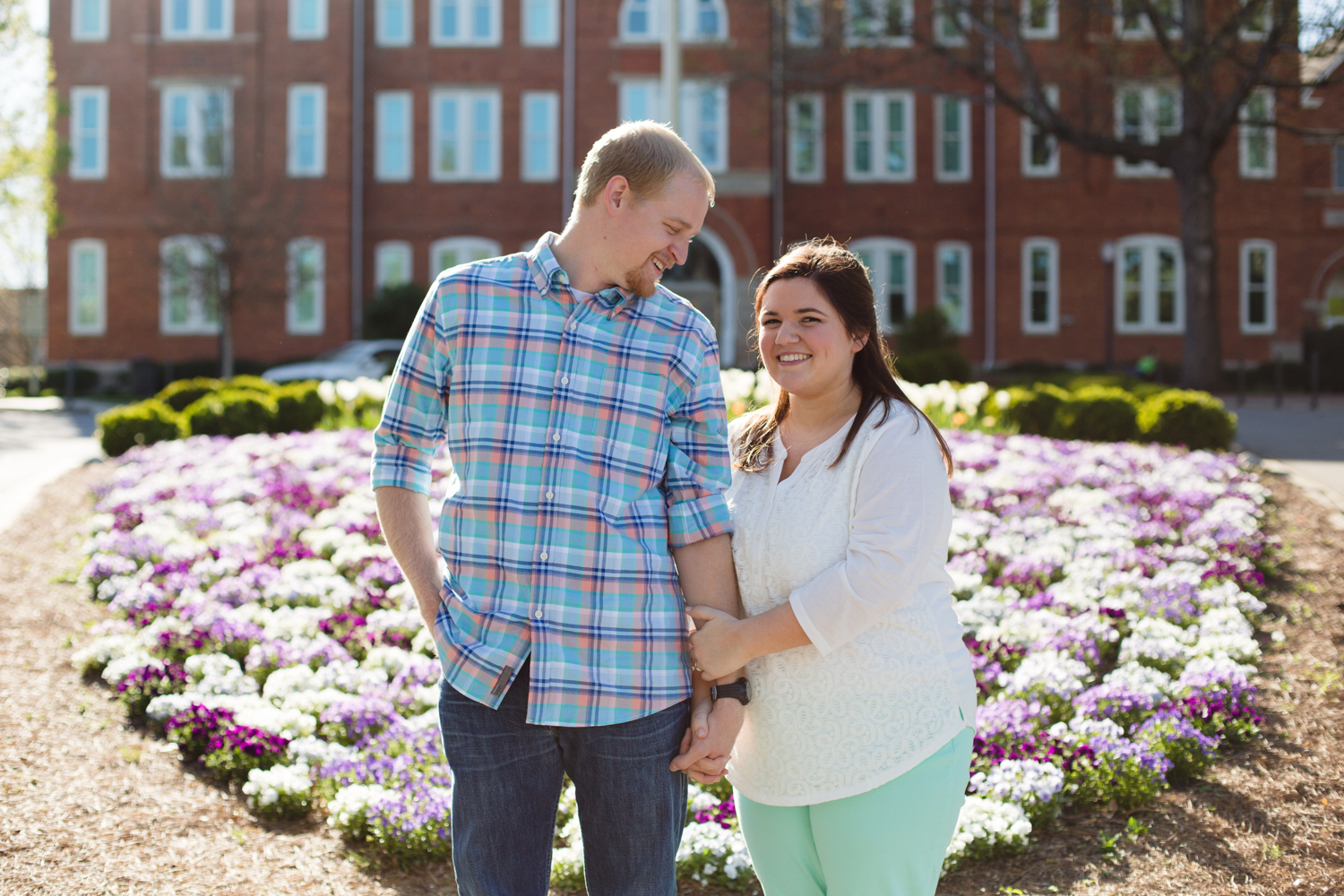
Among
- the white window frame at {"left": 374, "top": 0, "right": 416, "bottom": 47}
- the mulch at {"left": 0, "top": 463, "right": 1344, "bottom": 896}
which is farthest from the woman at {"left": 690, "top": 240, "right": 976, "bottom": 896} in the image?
the white window frame at {"left": 374, "top": 0, "right": 416, "bottom": 47}

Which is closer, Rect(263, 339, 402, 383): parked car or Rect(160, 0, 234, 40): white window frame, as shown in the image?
Rect(263, 339, 402, 383): parked car

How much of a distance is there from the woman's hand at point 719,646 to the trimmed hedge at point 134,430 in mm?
10171

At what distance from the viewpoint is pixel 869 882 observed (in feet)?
7.18

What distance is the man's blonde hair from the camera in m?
2.09

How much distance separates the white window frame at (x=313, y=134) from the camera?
89.2 ft

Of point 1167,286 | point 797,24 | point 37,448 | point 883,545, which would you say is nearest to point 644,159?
point 883,545

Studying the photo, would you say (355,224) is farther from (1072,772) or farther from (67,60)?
(1072,772)

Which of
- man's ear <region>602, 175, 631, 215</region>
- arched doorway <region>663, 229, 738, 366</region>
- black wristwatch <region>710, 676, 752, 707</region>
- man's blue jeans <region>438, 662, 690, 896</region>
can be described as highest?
arched doorway <region>663, 229, 738, 366</region>

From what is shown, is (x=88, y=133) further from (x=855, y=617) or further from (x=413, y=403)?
(x=855, y=617)

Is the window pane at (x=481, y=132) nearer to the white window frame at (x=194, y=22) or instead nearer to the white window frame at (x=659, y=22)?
→ the white window frame at (x=659, y=22)

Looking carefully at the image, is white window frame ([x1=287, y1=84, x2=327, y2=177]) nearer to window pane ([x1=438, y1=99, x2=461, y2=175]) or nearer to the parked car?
window pane ([x1=438, y1=99, x2=461, y2=175])

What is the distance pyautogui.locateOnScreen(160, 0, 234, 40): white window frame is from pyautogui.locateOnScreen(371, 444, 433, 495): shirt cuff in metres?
28.9

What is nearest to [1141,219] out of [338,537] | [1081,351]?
[1081,351]

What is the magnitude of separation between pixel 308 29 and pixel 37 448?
16.9m
